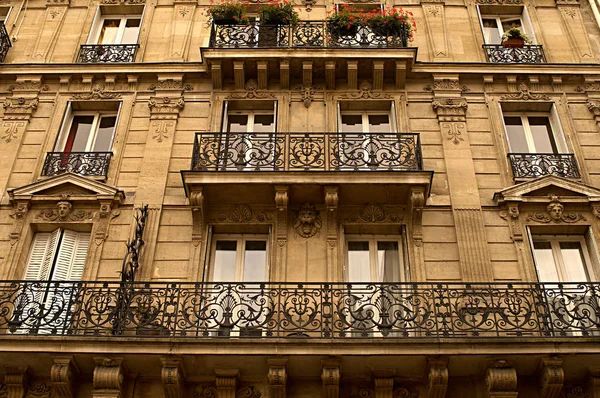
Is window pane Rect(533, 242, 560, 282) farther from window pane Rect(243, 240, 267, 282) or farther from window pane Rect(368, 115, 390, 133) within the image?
window pane Rect(243, 240, 267, 282)

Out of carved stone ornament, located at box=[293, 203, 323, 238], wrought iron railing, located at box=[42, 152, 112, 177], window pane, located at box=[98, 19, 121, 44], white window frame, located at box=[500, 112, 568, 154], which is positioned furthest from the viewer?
window pane, located at box=[98, 19, 121, 44]

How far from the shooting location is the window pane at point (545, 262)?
34.9 feet

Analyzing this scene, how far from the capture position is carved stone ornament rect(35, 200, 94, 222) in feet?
36.7

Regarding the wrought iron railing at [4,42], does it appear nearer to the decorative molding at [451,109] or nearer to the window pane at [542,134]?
the decorative molding at [451,109]

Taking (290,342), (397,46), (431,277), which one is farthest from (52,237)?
(397,46)

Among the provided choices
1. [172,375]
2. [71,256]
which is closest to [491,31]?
[71,256]

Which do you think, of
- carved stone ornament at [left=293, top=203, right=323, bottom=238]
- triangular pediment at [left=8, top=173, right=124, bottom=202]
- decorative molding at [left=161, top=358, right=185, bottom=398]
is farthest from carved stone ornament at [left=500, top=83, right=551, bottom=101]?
decorative molding at [left=161, top=358, right=185, bottom=398]

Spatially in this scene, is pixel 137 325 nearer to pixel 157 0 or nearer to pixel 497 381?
pixel 497 381

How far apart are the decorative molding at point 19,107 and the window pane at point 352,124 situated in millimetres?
6007

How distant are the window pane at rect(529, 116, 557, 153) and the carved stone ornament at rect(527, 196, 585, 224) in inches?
61.4

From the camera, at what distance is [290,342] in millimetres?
8719

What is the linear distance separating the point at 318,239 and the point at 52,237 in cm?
449

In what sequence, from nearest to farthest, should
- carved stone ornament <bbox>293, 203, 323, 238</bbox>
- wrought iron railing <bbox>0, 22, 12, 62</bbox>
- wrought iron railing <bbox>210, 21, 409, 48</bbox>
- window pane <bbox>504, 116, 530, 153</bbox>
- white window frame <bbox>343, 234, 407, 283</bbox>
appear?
white window frame <bbox>343, 234, 407, 283</bbox>, carved stone ornament <bbox>293, 203, 323, 238</bbox>, window pane <bbox>504, 116, 530, 153</bbox>, wrought iron railing <bbox>210, 21, 409, 48</bbox>, wrought iron railing <bbox>0, 22, 12, 62</bbox>

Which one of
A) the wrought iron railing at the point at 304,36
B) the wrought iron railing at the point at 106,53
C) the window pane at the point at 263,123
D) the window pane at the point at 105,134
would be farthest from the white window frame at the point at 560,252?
the wrought iron railing at the point at 106,53
